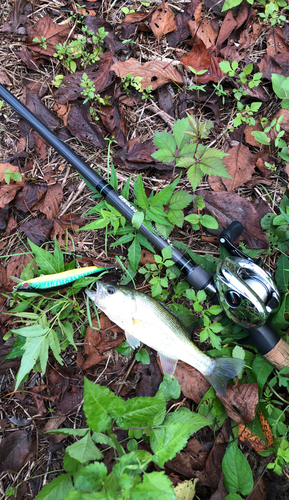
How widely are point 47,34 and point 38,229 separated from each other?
1.99 m

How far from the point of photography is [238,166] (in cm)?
291

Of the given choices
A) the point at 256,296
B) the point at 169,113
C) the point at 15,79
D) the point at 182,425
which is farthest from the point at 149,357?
the point at 15,79

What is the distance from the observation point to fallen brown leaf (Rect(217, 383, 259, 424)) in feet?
7.85

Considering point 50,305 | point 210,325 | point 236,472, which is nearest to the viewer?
point 236,472

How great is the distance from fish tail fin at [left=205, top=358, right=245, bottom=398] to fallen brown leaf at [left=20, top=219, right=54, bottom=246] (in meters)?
1.86

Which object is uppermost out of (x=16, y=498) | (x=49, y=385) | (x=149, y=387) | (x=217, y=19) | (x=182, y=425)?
(x=217, y=19)

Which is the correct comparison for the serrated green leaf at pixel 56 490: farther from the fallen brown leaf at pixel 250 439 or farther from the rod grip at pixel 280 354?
the rod grip at pixel 280 354

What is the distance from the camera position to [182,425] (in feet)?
5.93

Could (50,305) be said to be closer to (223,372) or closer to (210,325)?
(210,325)

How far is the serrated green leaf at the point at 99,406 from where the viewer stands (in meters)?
1.76

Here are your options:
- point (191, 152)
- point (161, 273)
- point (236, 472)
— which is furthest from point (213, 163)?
point (236, 472)

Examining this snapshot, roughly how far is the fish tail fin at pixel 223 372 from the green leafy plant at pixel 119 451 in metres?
0.31

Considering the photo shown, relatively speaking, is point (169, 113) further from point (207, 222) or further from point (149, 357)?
point (149, 357)

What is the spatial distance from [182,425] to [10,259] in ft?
6.79
